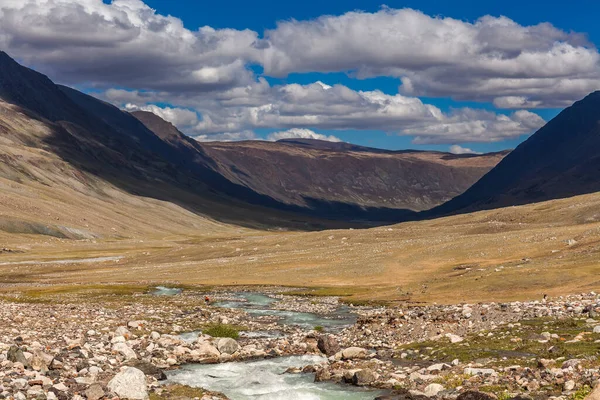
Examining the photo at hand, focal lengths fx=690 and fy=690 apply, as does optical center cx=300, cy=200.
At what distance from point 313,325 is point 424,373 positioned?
24661 mm

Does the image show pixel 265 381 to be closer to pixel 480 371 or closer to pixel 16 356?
pixel 480 371

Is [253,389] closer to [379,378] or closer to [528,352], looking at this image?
[379,378]

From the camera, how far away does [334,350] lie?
41.2 m

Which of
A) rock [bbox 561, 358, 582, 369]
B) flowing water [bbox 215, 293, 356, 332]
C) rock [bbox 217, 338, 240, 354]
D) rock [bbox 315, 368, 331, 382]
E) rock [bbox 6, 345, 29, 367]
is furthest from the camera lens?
flowing water [bbox 215, 293, 356, 332]

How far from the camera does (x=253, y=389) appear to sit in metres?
33.9

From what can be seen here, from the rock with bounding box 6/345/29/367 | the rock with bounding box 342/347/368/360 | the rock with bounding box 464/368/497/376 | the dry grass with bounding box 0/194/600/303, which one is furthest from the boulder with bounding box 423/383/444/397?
the dry grass with bounding box 0/194/600/303

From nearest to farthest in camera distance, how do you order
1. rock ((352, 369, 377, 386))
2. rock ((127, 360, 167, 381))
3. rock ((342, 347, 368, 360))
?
1. rock ((352, 369, 377, 386))
2. rock ((127, 360, 167, 381))
3. rock ((342, 347, 368, 360))

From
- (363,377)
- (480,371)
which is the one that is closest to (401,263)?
(363,377)

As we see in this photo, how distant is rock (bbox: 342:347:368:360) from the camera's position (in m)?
38.8

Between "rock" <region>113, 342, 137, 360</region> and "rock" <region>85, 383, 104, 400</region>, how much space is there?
8844mm

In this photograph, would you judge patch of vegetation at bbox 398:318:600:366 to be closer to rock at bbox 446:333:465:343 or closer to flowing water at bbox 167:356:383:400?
rock at bbox 446:333:465:343

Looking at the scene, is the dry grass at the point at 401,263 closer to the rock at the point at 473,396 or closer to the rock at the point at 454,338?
the rock at the point at 454,338

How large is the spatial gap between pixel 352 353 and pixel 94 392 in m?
15.7

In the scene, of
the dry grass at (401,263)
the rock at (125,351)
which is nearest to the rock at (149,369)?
the rock at (125,351)
